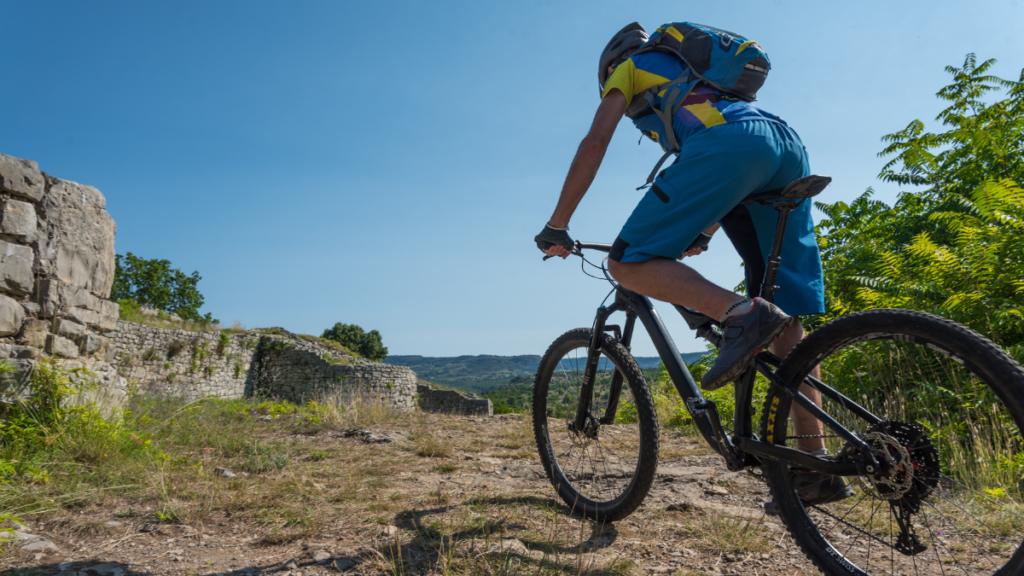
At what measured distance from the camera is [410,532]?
1928 mm

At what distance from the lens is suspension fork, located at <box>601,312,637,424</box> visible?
226 cm

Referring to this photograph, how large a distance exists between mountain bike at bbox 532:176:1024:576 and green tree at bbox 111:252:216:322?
164ft

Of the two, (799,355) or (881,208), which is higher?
(881,208)

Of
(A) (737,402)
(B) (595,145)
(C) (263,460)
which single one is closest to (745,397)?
(A) (737,402)

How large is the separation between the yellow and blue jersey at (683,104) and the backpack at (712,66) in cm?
2

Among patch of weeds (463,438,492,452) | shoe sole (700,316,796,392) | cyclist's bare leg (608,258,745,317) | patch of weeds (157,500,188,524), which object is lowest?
patch of weeds (157,500,188,524)

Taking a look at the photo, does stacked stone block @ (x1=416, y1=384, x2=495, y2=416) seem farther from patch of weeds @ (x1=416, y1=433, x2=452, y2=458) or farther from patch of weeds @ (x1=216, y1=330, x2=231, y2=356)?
patch of weeds @ (x1=416, y1=433, x2=452, y2=458)

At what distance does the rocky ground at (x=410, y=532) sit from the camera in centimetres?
161

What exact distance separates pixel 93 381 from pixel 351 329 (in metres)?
54.1

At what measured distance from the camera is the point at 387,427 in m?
5.13

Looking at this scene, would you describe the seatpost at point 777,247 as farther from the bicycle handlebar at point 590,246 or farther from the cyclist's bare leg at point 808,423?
the bicycle handlebar at point 590,246

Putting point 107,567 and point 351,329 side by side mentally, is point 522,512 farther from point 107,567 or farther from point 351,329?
point 351,329

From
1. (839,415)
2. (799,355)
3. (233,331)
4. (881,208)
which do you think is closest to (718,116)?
(799,355)

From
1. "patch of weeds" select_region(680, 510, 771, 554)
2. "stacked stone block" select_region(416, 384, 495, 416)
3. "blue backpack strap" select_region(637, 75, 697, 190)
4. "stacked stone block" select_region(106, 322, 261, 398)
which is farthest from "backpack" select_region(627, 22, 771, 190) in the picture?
"stacked stone block" select_region(416, 384, 495, 416)
